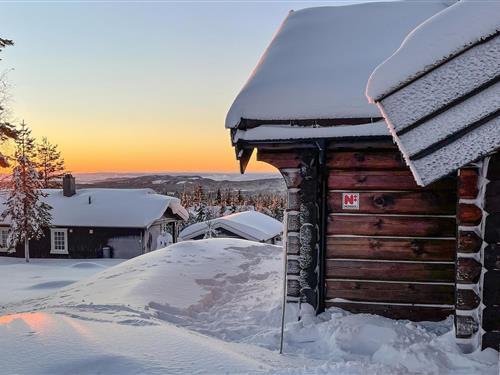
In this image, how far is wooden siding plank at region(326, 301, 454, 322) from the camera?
6434 mm

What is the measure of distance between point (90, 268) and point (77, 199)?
37.2ft

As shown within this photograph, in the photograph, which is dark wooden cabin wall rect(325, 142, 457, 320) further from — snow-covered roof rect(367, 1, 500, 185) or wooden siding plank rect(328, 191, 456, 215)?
snow-covered roof rect(367, 1, 500, 185)

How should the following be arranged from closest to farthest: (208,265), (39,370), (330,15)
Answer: (39,370), (330,15), (208,265)

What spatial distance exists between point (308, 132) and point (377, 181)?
1305 mm

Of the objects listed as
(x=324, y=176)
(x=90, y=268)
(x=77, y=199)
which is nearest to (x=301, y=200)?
(x=324, y=176)

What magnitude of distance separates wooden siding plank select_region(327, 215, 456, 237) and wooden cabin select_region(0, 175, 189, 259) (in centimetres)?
2303

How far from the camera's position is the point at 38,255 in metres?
30.6

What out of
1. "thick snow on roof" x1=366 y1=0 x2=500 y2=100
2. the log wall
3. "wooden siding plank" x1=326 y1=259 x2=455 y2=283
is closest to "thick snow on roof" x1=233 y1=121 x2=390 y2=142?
the log wall

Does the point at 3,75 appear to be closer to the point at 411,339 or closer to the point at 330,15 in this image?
the point at 330,15

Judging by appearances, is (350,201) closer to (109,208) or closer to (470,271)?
(470,271)

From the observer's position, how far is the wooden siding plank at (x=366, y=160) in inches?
256

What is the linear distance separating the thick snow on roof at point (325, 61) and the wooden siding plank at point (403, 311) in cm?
279

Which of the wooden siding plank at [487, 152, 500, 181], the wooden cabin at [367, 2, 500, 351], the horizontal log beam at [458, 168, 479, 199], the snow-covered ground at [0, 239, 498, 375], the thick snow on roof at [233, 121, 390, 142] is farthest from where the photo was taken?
the thick snow on roof at [233, 121, 390, 142]

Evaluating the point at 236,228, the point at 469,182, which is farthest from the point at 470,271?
the point at 236,228
